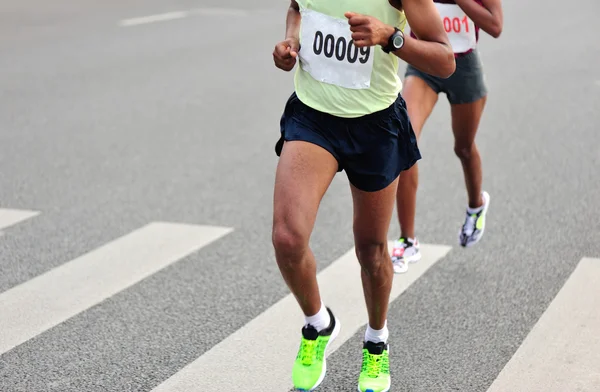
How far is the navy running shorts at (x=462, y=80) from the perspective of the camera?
6.06m

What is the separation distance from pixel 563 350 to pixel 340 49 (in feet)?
5.70

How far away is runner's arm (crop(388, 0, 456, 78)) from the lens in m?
4.10

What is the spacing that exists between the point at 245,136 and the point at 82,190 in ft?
6.48

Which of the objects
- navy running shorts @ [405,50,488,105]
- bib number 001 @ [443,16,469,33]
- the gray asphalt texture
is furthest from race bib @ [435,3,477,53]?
the gray asphalt texture

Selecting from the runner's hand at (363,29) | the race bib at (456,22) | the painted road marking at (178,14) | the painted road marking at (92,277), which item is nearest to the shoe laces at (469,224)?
the race bib at (456,22)

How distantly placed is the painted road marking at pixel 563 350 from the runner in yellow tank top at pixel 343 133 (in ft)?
2.01

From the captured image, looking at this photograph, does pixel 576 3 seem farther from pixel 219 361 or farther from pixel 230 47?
pixel 219 361

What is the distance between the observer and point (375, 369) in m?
4.45

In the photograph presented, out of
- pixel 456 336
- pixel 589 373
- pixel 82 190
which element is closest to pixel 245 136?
pixel 82 190

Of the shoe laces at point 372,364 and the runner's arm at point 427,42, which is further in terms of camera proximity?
the shoe laces at point 372,364

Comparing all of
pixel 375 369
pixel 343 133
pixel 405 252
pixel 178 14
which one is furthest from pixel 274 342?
pixel 178 14

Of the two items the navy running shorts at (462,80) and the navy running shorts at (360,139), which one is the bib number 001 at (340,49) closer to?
the navy running shorts at (360,139)

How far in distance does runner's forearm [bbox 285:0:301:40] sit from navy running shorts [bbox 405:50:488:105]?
1.52 metres

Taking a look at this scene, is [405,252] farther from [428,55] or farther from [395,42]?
[395,42]
